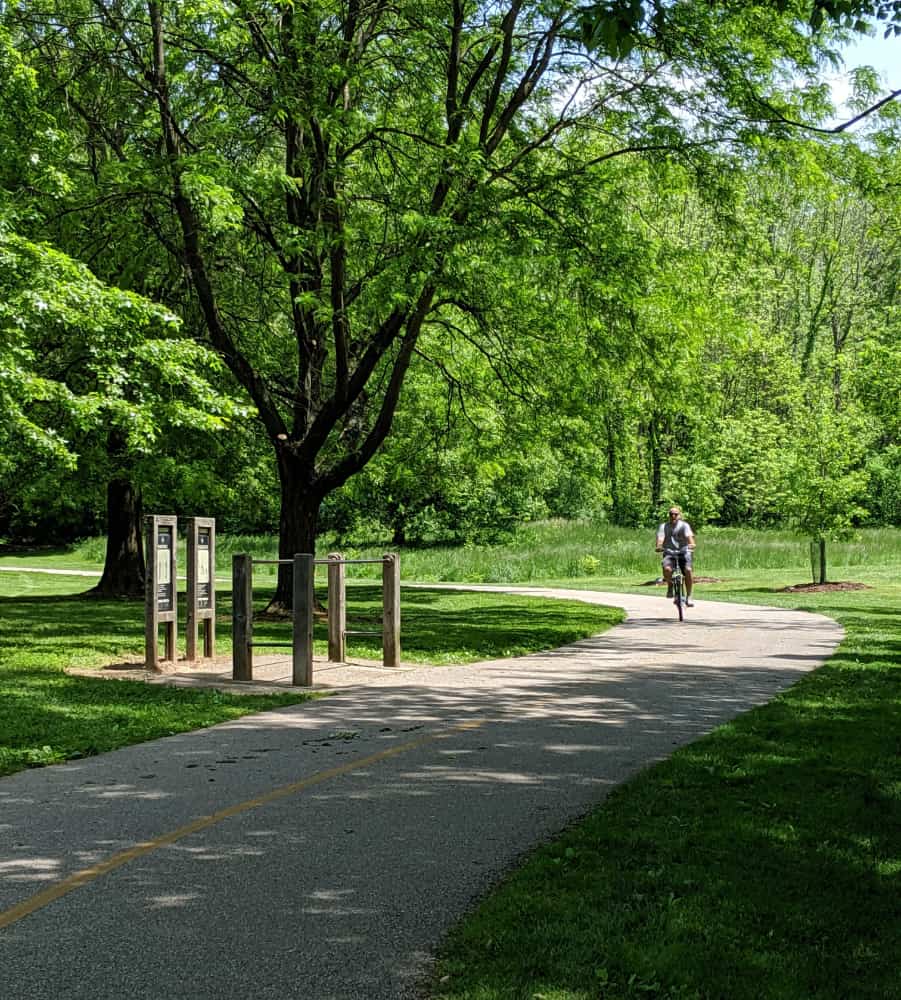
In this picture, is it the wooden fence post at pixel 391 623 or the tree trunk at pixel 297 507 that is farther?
the tree trunk at pixel 297 507

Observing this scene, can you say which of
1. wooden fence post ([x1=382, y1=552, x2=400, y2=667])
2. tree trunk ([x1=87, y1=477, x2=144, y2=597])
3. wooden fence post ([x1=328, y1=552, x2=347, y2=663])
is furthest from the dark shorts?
tree trunk ([x1=87, y1=477, x2=144, y2=597])

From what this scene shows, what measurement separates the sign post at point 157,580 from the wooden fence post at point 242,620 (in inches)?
44.9

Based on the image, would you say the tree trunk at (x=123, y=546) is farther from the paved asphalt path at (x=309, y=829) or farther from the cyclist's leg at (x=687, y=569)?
the paved asphalt path at (x=309, y=829)

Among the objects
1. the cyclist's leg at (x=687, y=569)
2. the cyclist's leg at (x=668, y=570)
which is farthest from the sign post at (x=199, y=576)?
the cyclist's leg at (x=687, y=569)

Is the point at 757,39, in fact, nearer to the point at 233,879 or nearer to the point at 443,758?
the point at 443,758

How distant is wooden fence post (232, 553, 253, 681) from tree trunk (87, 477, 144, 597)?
591 inches

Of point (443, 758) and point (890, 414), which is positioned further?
point (890, 414)

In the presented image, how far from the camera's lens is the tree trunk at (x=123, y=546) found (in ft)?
91.0

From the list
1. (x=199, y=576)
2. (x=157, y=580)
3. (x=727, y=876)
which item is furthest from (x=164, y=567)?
(x=727, y=876)

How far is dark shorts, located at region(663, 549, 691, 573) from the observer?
2138 centimetres

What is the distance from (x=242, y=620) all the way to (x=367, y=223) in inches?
340

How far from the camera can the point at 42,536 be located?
6309 cm

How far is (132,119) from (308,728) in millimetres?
14044

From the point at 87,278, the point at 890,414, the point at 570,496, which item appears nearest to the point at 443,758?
the point at 87,278
